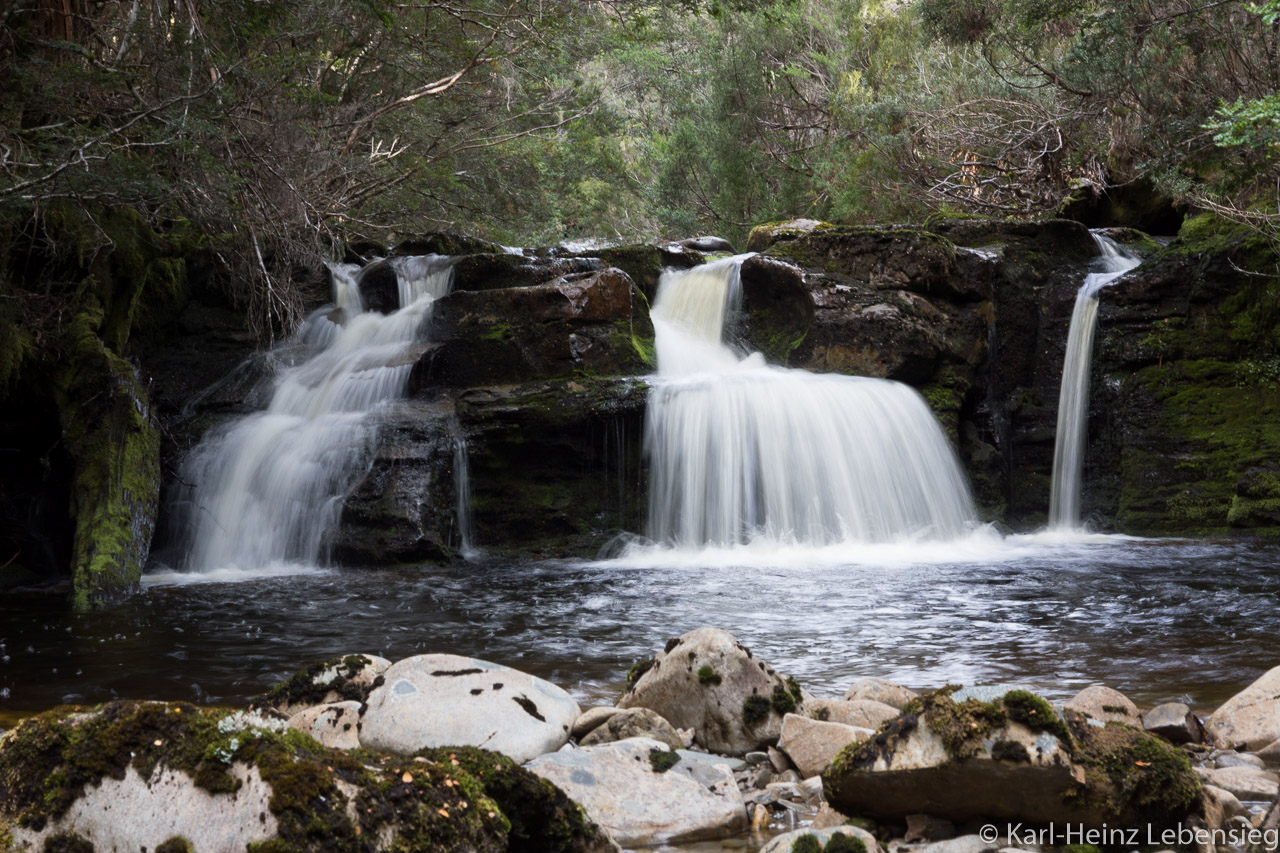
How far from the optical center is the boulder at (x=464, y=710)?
340cm

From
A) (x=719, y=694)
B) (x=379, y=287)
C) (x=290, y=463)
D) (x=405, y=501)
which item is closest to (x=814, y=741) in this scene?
(x=719, y=694)

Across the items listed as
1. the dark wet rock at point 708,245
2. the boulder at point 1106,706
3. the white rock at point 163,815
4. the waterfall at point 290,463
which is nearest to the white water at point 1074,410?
the dark wet rock at point 708,245

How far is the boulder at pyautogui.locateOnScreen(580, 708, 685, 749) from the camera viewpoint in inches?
147

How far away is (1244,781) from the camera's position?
3.23 meters

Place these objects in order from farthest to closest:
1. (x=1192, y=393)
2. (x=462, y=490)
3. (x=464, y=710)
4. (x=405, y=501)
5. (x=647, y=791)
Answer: (x=1192, y=393), (x=462, y=490), (x=405, y=501), (x=464, y=710), (x=647, y=791)

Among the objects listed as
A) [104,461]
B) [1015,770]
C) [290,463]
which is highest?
[104,461]

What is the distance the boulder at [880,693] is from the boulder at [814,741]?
2.20ft

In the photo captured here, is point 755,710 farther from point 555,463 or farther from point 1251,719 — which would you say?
point 555,463

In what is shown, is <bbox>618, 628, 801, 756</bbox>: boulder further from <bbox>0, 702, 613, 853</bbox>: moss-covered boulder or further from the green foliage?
<bbox>0, 702, 613, 853</bbox>: moss-covered boulder

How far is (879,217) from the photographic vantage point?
19.2m

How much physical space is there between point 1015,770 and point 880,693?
1.62 meters

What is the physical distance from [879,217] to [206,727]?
18687 mm

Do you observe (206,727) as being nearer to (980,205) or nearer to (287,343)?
(287,343)

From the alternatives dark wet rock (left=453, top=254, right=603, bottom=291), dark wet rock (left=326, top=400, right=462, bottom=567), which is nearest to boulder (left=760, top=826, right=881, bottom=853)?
dark wet rock (left=326, top=400, right=462, bottom=567)
